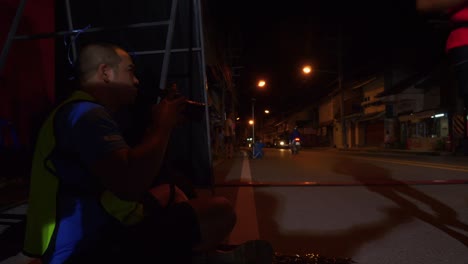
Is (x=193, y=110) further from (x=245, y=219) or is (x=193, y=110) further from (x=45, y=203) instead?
(x=245, y=219)

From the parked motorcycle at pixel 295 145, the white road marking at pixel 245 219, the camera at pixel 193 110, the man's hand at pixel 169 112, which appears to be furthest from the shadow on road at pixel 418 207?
the parked motorcycle at pixel 295 145

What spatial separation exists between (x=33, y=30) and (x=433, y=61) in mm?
29904

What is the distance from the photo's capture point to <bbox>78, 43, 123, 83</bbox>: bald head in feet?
4.74


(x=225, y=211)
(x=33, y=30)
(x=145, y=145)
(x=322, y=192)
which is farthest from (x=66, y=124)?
(x=322, y=192)

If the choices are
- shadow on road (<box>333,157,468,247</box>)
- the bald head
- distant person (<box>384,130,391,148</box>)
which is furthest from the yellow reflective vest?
distant person (<box>384,130,391,148</box>)

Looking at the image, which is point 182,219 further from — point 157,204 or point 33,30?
point 33,30

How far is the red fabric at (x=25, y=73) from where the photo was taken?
409 cm

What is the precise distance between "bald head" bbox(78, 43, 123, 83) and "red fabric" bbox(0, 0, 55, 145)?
9.88 ft

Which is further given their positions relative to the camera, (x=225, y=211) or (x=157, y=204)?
(x=225, y=211)

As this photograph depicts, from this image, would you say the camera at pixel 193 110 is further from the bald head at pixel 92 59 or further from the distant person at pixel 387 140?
the distant person at pixel 387 140

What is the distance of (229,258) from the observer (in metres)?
1.60

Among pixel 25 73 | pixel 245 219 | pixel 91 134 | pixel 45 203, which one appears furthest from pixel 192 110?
pixel 25 73

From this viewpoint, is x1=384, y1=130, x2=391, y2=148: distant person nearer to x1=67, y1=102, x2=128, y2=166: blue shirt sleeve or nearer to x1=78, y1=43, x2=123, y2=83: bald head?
x1=78, y1=43, x2=123, y2=83: bald head

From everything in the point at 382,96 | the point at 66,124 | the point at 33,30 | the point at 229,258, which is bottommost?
the point at 229,258
